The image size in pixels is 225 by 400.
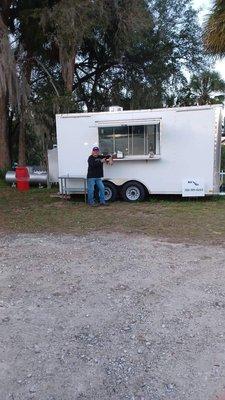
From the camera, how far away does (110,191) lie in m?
12.4

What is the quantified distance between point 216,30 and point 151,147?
4074 mm

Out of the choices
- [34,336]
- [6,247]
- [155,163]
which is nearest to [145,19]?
[155,163]

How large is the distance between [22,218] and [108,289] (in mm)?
5227

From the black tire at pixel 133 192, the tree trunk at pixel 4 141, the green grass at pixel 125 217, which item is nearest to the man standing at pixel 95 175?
the green grass at pixel 125 217

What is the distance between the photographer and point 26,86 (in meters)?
16.5

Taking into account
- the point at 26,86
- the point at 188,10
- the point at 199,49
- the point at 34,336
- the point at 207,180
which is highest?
the point at 188,10

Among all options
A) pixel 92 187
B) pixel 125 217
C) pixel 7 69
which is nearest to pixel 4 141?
pixel 7 69

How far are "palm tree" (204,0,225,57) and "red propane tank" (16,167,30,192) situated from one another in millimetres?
7498

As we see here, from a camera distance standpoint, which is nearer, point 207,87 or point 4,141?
point 4,141

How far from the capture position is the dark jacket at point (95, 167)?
11500 mm

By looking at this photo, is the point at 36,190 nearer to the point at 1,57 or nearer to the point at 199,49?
the point at 1,57

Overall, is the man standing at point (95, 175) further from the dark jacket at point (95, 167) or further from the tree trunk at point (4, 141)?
the tree trunk at point (4, 141)

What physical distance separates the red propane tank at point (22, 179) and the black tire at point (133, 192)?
484 centimetres

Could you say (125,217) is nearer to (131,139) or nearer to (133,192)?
(133,192)
